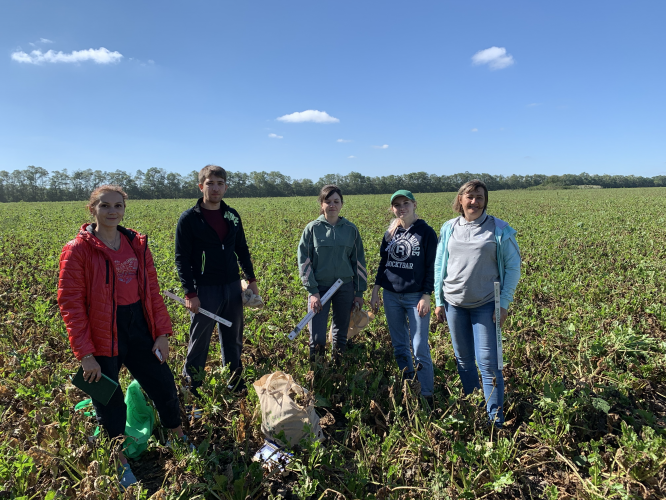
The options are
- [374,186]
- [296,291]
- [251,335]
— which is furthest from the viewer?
[374,186]

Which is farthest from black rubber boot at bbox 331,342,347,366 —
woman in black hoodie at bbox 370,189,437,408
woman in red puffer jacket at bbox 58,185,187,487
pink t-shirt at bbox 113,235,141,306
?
pink t-shirt at bbox 113,235,141,306

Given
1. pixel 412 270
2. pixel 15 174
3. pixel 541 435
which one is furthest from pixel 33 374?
pixel 15 174

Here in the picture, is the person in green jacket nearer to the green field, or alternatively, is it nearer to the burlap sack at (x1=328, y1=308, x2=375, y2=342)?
the burlap sack at (x1=328, y1=308, x2=375, y2=342)

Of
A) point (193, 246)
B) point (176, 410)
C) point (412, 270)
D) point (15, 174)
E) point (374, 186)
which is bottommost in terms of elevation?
point (176, 410)

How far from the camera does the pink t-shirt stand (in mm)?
2498

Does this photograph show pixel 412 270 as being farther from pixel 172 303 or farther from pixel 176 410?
pixel 172 303

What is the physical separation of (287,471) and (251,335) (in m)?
2.38

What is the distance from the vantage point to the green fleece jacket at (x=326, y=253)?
3678 millimetres

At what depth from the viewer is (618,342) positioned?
3.62m

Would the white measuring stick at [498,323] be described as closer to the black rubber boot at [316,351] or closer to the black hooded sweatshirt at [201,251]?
the black rubber boot at [316,351]

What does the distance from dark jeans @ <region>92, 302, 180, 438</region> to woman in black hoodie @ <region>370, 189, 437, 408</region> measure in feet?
6.91

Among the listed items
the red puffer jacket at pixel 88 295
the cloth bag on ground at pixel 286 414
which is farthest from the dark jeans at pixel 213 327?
the red puffer jacket at pixel 88 295

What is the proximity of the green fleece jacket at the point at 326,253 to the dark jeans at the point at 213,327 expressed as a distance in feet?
2.39

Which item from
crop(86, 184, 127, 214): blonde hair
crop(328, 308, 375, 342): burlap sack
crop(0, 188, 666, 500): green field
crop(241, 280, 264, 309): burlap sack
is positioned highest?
crop(86, 184, 127, 214): blonde hair
